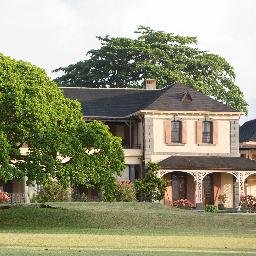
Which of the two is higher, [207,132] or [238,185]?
[207,132]

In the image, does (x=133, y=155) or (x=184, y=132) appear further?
(x=133, y=155)

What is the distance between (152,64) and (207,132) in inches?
734

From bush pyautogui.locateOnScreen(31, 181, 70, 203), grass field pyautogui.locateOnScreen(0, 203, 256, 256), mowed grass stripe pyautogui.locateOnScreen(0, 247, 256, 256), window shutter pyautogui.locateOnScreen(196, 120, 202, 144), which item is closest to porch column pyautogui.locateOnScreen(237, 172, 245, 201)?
window shutter pyautogui.locateOnScreen(196, 120, 202, 144)

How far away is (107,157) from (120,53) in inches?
1654

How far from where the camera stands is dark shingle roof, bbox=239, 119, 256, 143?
73.6 metres

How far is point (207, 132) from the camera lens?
200 feet

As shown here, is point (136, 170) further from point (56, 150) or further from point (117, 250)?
point (117, 250)

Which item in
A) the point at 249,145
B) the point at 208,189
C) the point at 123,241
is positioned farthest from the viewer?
the point at 249,145

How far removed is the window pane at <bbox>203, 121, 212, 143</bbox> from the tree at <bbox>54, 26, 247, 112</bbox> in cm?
1799

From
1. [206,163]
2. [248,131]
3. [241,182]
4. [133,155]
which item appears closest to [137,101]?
[133,155]

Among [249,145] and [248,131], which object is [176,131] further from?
[248,131]

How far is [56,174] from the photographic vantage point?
37.2m

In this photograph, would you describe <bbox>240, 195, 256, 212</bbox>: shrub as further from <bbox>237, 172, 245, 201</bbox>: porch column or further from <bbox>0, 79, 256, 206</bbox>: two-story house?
<bbox>0, 79, 256, 206</bbox>: two-story house

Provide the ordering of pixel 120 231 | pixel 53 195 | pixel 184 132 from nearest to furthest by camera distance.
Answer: pixel 120 231 → pixel 53 195 → pixel 184 132
